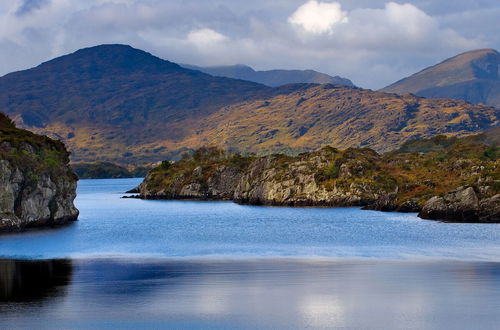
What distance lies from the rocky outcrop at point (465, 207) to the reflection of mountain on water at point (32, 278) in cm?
6357

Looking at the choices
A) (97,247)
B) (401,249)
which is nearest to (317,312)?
(401,249)

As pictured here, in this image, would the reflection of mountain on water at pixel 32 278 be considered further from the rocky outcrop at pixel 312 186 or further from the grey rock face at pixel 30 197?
the rocky outcrop at pixel 312 186

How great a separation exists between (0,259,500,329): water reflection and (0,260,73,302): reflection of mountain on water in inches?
3.6

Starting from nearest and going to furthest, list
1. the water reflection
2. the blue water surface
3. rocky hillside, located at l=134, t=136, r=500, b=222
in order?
the water reflection < the blue water surface < rocky hillside, located at l=134, t=136, r=500, b=222

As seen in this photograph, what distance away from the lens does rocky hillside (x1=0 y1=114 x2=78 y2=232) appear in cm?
10400

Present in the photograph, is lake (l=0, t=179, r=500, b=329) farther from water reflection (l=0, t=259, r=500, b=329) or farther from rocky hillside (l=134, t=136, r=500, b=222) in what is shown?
rocky hillside (l=134, t=136, r=500, b=222)

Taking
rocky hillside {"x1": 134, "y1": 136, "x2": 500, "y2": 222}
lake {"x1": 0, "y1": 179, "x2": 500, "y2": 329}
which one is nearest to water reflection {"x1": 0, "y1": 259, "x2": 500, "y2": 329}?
lake {"x1": 0, "y1": 179, "x2": 500, "y2": 329}

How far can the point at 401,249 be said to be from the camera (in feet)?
273

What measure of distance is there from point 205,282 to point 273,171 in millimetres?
133812

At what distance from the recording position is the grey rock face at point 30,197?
338ft

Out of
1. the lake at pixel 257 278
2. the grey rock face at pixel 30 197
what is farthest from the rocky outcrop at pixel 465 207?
the grey rock face at pixel 30 197

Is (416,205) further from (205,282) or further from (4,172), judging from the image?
(205,282)

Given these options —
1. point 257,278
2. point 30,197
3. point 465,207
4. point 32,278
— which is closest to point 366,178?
point 465,207

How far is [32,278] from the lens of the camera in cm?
6156
